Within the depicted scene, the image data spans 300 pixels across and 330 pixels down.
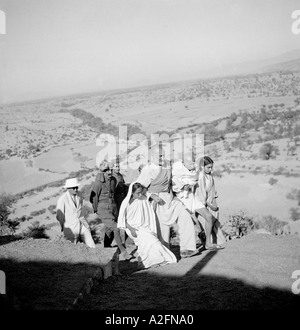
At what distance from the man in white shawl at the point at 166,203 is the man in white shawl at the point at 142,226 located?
6.5 inches

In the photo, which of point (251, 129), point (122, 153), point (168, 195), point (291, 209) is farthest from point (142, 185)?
point (251, 129)

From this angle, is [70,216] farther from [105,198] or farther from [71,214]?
[105,198]

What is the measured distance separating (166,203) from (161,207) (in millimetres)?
109

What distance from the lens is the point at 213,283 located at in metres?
5.36

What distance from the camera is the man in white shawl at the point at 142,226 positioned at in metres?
6.47

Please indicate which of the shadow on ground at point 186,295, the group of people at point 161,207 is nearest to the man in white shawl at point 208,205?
the group of people at point 161,207

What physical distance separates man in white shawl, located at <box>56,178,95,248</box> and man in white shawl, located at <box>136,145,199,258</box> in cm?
181

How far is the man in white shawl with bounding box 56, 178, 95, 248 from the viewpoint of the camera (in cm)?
801

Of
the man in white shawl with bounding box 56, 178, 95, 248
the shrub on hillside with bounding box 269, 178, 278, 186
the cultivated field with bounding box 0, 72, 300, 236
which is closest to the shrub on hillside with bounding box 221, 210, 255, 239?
the cultivated field with bounding box 0, 72, 300, 236

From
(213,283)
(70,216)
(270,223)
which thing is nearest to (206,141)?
(270,223)

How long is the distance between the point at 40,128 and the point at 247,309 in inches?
1605

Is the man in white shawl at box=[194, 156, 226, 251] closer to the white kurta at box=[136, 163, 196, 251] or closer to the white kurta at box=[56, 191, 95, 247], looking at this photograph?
→ the white kurta at box=[136, 163, 196, 251]
